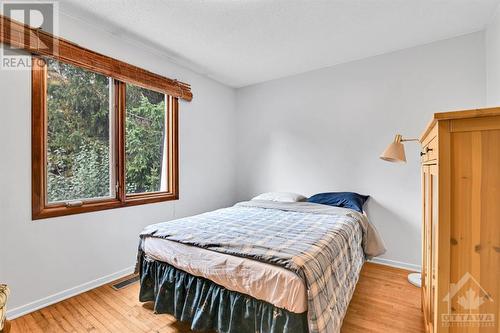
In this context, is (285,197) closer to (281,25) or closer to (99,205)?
(281,25)

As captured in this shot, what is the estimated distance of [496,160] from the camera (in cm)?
83

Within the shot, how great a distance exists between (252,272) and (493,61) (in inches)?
111

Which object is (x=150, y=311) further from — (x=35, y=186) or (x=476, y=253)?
(x=476, y=253)

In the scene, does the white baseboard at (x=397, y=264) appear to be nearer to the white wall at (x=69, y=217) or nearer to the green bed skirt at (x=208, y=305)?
the green bed skirt at (x=208, y=305)

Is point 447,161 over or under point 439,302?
over

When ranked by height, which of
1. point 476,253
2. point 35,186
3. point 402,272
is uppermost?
point 35,186

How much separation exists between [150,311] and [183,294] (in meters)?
0.51

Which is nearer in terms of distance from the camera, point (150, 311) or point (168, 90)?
point (150, 311)

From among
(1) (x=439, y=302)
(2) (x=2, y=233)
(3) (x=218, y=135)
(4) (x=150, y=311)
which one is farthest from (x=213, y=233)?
(3) (x=218, y=135)

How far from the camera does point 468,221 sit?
89 centimetres

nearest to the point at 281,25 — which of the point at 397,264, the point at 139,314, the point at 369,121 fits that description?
the point at 369,121

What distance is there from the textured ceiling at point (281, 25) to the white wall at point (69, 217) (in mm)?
216

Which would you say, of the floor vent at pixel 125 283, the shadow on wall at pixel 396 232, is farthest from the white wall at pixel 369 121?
the floor vent at pixel 125 283

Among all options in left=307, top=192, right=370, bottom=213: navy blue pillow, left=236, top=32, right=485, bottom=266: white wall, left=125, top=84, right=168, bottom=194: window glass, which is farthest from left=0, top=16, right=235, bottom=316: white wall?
left=307, top=192, right=370, bottom=213: navy blue pillow
